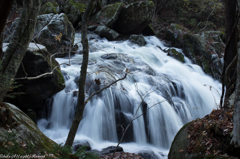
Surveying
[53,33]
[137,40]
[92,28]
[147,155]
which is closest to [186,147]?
[147,155]

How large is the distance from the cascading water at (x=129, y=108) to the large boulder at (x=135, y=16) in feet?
21.2

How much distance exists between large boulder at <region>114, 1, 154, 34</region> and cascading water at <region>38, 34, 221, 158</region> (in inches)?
254

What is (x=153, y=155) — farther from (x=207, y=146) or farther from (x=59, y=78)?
(x=59, y=78)

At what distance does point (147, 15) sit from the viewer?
15859 millimetres

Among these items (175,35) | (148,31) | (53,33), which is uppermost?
(53,33)

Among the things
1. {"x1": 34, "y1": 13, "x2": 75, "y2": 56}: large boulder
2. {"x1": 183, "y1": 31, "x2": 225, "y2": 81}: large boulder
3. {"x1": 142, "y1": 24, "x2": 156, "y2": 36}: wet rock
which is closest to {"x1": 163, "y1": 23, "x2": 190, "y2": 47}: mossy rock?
{"x1": 183, "y1": 31, "x2": 225, "y2": 81}: large boulder

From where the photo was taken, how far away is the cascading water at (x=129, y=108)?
6491 millimetres

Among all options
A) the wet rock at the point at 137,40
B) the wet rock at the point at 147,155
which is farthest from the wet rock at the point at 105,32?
the wet rock at the point at 147,155

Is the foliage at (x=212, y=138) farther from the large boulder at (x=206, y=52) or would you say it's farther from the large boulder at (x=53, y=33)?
the large boulder at (x=206, y=52)

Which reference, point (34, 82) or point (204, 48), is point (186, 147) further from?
A: point (204, 48)

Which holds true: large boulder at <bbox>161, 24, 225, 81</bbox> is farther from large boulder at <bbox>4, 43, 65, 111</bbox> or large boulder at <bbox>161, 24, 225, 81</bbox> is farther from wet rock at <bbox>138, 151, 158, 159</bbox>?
large boulder at <bbox>4, 43, 65, 111</bbox>

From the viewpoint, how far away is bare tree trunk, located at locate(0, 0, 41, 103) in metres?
3.90

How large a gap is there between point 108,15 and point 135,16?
234cm

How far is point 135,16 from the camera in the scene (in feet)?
51.6
